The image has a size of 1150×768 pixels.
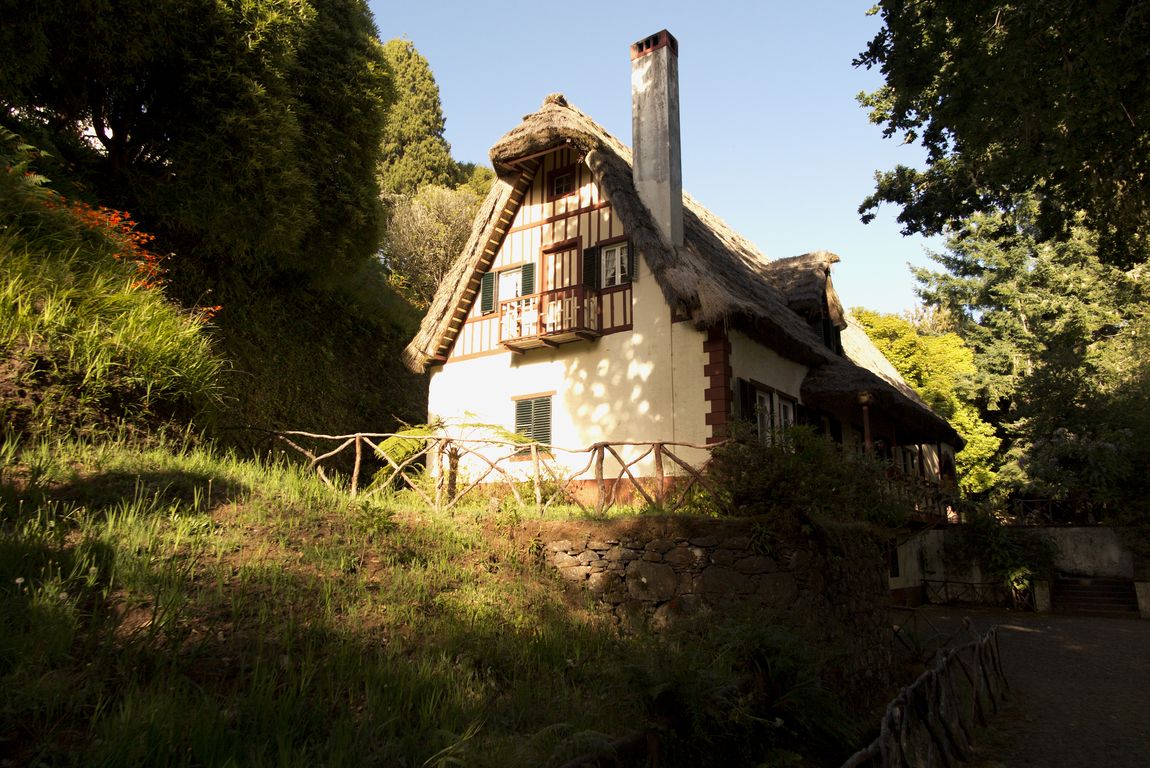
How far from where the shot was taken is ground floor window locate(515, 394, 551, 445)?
14.6 meters

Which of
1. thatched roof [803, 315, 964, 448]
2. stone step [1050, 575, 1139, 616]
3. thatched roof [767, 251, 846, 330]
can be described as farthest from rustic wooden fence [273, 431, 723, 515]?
stone step [1050, 575, 1139, 616]

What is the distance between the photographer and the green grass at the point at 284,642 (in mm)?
3674

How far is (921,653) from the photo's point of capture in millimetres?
11805

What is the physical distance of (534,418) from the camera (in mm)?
14828

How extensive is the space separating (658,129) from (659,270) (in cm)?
332

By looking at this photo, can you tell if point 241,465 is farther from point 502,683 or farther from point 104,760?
point 104,760

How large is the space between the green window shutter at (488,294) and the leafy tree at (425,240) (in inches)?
394

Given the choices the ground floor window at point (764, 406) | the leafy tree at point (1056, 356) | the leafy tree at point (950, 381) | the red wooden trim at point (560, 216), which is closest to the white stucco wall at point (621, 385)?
the ground floor window at point (764, 406)

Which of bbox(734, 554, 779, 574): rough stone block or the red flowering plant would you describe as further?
the red flowering plant

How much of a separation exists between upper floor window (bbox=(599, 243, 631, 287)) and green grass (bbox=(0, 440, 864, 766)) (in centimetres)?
758

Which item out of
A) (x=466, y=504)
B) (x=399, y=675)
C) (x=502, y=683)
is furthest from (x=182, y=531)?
(x=466, y=504)

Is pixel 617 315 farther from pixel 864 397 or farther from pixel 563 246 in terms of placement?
pixel 864 397

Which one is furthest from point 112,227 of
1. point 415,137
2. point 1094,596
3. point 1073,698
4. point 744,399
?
point 415,137

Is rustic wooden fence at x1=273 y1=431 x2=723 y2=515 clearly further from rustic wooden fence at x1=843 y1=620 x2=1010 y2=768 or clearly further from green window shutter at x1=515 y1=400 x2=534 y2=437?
rustic wooden fence at x1=843 y1=620 x2=1010 y2=768
